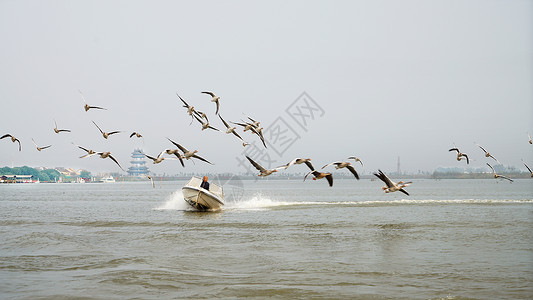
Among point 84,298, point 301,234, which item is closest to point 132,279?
point 84,298

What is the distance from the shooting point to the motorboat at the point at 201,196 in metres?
37.1

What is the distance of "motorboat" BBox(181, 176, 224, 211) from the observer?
3709 centimetres

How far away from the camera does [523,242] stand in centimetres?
2161

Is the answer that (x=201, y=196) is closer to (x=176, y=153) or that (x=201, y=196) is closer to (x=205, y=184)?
(x=205, y=184)

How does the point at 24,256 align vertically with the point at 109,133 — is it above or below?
below

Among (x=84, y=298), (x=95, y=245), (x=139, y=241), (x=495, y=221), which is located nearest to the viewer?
(x=84, y=298)

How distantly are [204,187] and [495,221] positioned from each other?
65.4ft

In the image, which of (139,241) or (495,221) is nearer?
(139,241)

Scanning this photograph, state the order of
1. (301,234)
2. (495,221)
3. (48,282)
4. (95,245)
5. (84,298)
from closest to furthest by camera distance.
A: (84,298)
(48,282)
(95,245)
(301,234)
(495,221)

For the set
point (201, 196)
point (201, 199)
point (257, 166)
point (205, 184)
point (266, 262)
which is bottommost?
point (266, 262)

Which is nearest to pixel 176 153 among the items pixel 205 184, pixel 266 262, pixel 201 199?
pixel 266 262

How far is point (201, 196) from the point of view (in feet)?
122

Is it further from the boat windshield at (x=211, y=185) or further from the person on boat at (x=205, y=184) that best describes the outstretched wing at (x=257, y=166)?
the boat windshield at (x=211, y=185)

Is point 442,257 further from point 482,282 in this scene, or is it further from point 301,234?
point 301,234
